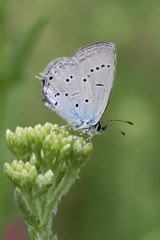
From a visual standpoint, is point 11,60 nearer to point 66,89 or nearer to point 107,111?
point 66,89

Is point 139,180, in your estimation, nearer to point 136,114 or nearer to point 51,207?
point 136,114

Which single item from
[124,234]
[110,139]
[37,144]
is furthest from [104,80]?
[110,139]

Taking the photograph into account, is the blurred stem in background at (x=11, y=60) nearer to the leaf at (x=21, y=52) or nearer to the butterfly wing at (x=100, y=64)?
the leaf at (x=21, y=52)

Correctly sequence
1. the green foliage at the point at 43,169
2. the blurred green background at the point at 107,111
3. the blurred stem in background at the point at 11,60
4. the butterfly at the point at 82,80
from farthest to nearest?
the blurred green background at the point at 107,111, the blurred stem in background at the point at 11,60, the butterfly at the point at 82,80, the green foliage at the point at 43,169

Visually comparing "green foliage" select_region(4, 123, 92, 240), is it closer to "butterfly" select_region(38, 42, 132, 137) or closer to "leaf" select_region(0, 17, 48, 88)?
"butterfly" select_region(38, 42, 132, 137)

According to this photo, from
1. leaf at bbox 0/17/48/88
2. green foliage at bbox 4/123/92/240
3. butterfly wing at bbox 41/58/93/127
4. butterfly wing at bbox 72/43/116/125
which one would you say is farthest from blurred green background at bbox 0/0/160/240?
green foliage at bbox 4/123/92/240

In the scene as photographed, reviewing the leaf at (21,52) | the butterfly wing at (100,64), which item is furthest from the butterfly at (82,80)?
the leaf at (21,52)
